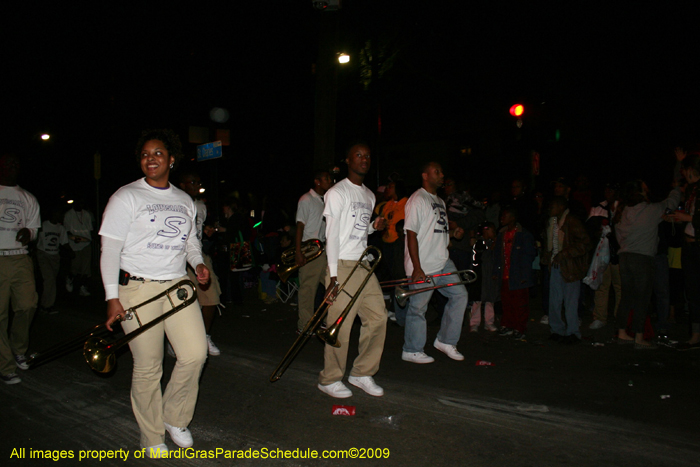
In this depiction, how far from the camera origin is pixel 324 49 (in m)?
10.9

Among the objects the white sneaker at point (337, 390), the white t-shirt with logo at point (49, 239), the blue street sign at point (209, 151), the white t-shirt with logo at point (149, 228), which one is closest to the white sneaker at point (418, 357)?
the white sneaker at point (337, 390)

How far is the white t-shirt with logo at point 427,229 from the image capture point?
5.86 meters

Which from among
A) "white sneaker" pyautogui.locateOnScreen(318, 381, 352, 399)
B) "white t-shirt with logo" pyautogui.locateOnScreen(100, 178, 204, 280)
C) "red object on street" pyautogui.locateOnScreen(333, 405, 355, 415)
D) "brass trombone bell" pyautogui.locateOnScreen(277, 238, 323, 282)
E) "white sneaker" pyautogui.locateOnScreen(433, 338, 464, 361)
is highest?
"white t-shirt with logo" pyautogui.locateOnScreen(100, 178, 204, 280)

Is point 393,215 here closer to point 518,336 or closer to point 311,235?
point 311,235

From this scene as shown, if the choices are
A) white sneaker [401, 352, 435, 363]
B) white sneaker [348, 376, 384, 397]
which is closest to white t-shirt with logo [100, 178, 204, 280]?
white sneaker [348, 376, 384, 397]

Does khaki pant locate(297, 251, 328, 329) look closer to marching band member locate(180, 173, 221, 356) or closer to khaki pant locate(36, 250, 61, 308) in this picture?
marching band member locate(180, 173, 221, 356)

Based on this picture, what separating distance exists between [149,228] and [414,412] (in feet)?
8.71

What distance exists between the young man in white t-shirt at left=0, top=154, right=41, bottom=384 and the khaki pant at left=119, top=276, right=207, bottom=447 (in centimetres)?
266

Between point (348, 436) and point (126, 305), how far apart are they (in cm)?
190

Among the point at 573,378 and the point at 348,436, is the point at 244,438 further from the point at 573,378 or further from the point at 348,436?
the point at 573,378

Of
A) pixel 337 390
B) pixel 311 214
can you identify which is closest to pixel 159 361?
pixel 337 390

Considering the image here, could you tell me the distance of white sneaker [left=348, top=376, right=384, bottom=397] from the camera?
4.96 metres

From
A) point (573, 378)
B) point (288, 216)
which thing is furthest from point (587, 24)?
point (573, 378)

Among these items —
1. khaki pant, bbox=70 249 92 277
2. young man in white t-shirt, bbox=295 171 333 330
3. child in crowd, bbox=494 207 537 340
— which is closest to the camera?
child in crowd, bbox=494 207 537 340
